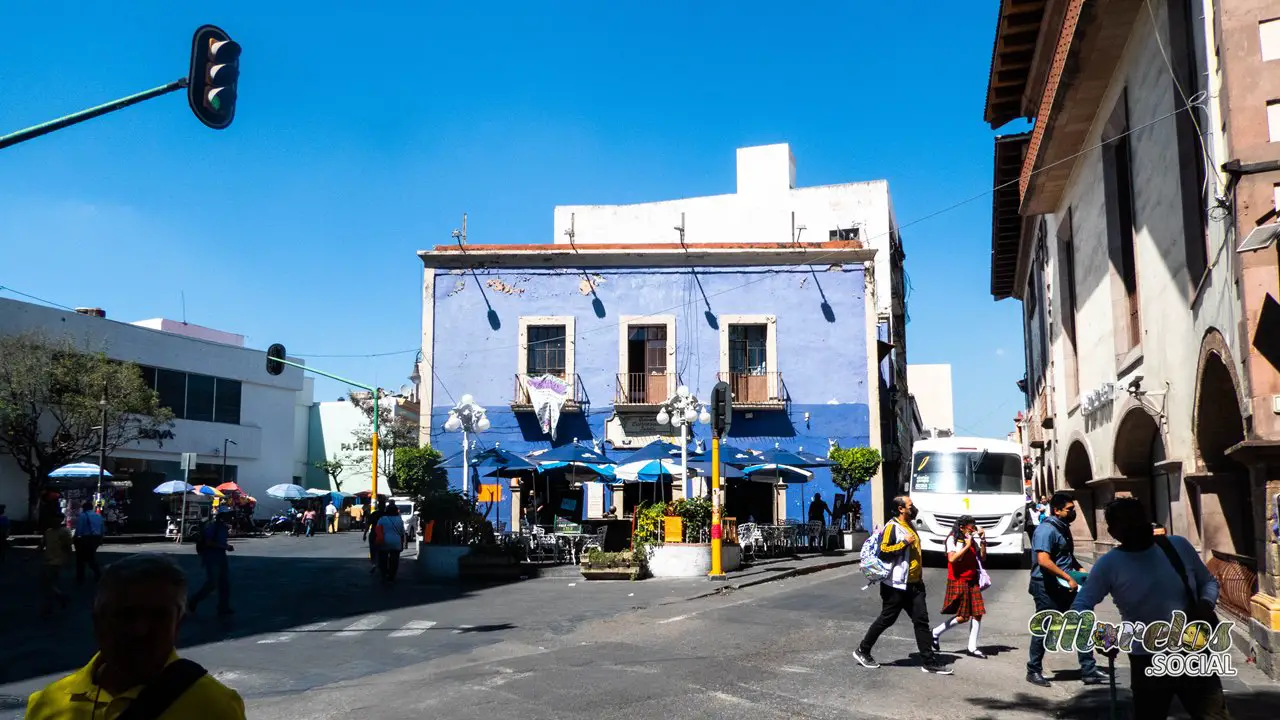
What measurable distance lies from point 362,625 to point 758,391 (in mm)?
19425

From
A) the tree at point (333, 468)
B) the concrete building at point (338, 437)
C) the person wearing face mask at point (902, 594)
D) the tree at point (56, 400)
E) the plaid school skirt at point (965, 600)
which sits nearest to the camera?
the person wearing face mask at point (902, 594)

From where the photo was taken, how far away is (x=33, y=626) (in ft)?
43.8

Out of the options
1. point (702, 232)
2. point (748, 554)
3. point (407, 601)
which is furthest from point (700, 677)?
point (702, 232)

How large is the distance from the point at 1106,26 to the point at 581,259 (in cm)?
1935

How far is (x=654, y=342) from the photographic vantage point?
3161 cm

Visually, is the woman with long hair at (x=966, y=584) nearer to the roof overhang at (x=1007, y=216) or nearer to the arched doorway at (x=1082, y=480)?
the arched doorway at (x=1082, y=480)

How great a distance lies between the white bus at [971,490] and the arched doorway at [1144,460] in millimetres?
3955

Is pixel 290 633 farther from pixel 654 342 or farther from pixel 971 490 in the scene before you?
pixel 654 342

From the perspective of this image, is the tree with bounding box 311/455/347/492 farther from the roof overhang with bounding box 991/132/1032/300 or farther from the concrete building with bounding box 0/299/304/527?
the roof overhang with bounding box 991/132/1032/300

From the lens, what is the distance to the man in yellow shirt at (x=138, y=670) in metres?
2.57

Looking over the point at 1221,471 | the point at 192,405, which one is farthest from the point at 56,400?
the point at 1221,471

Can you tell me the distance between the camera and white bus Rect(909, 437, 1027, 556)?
69.5 feet

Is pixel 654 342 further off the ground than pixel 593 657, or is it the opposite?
pixel 654 342

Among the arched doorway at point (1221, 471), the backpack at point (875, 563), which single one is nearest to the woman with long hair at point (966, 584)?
the backpack at point (875, 563)
